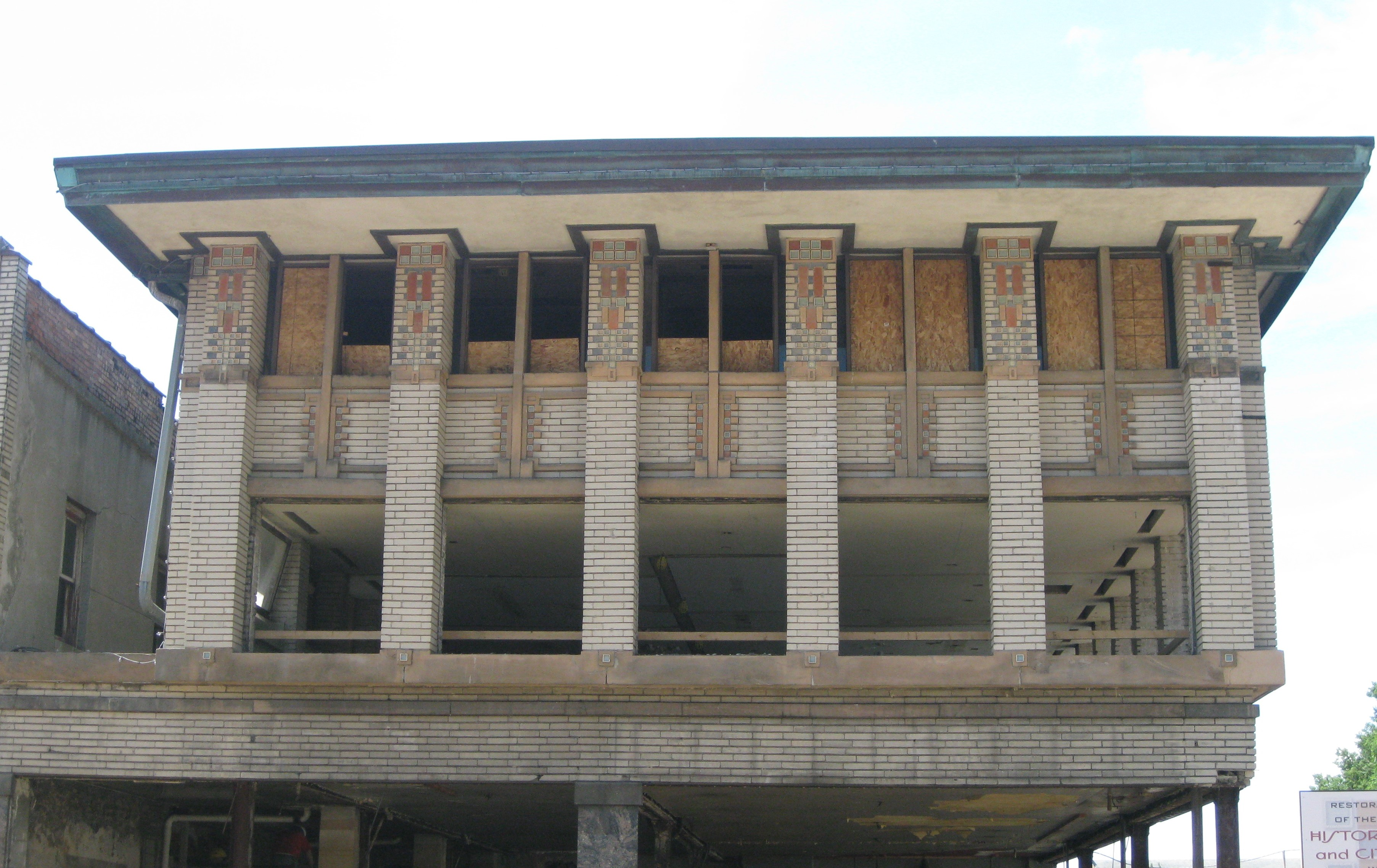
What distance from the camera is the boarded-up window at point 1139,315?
17953mm

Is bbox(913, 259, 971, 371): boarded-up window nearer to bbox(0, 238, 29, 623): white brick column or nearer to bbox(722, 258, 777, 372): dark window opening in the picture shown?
bbox(722, 258, 777, 372): dark window opening

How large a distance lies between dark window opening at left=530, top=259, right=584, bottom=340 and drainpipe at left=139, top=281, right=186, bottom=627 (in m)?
4.47

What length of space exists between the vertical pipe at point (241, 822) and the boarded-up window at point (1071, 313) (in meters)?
10.8

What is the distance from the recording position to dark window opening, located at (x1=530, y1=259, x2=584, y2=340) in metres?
18.9

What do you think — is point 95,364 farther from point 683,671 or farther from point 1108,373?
point 1108,373

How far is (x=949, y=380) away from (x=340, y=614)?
9.61 metres

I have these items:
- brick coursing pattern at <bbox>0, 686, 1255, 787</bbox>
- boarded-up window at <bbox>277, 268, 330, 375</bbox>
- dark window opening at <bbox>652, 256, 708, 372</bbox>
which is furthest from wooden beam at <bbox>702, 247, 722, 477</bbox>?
boarded-up window at <bbox>277, 268, 330, 375</bbox>

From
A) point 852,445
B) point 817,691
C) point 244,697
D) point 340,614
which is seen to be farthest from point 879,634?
point 340,614

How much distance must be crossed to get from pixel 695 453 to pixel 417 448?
330 cm

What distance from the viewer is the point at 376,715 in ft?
55.8

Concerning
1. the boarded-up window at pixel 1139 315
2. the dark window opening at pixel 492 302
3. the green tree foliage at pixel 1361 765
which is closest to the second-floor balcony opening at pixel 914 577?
the boarded-up window at pixel 1139 315

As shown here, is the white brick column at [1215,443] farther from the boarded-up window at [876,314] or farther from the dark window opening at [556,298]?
the dark window opening at [556,298]

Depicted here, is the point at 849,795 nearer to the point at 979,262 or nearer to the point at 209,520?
the point at 979,262

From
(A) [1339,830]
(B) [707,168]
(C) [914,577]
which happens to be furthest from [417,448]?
(A) [1339,830]
